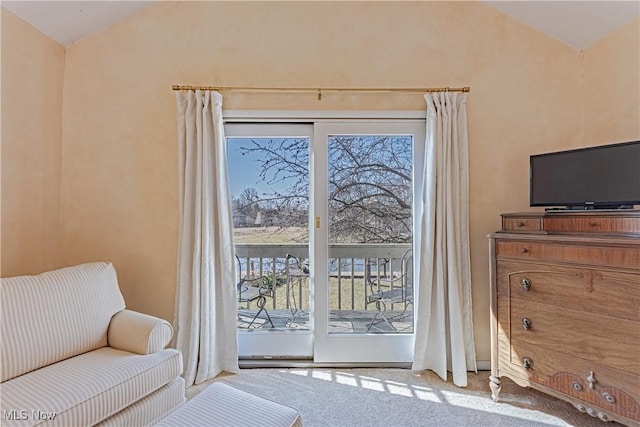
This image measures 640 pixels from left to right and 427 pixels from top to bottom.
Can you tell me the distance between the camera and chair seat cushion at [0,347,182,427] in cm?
125

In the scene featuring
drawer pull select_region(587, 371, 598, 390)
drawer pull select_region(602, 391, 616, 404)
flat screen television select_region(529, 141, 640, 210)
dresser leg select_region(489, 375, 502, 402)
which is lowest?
dresser leg select_region(489, 375, 502, 402)

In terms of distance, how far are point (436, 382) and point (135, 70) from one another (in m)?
3.19

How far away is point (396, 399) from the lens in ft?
6.63

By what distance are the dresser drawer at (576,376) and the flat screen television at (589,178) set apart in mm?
865

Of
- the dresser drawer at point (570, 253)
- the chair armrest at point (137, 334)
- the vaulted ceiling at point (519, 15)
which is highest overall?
the vaulted ceiling at point (519, 15)

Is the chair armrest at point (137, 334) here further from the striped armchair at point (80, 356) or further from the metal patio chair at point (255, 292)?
the metal patio chair at point (255, 292)

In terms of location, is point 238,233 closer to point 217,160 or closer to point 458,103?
point 217,160

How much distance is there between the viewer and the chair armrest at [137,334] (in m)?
1.71

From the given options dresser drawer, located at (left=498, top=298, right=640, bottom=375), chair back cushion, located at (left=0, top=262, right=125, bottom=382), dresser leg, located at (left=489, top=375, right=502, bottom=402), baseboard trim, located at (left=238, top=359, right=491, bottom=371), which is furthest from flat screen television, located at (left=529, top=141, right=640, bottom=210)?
chair back cushion, located at (left=0, top=262, right=125, bottom=382)

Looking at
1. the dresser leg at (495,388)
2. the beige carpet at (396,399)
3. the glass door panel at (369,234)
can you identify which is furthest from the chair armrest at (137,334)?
the dresser leg at (495,388)

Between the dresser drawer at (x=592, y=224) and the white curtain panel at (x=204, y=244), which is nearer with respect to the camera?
the dresser drawer at (x=592, y=224)

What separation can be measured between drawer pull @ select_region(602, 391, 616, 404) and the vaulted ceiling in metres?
2.31

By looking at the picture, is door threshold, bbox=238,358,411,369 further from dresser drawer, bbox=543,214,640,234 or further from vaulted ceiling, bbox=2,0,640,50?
vaulted ceiling, bbox=2,0,640,50

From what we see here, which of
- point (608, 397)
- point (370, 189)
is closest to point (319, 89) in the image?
point (370, 189)
